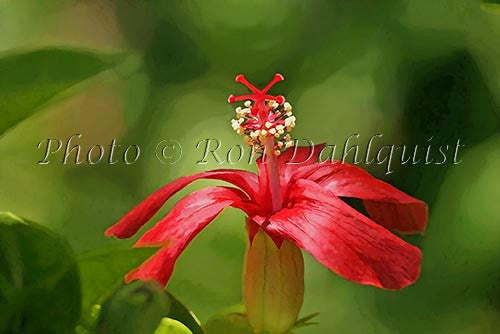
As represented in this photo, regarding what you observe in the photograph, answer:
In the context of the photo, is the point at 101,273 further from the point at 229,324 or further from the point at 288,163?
the point at 288,163

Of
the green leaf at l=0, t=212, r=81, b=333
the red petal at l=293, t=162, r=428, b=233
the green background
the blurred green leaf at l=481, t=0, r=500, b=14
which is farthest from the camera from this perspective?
the green background

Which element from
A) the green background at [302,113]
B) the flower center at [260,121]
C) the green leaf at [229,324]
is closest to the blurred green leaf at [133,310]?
the green leaf at [229,324]

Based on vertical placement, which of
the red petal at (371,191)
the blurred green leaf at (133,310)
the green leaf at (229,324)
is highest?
the red petal at (371,191)

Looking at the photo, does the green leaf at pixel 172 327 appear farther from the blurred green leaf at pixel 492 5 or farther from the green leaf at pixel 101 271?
the blurred green leaf at pixel 492 5

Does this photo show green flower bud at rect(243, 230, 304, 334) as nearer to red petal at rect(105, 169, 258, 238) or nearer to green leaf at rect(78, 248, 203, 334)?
red petal at rect(105, 169, 258, 238)

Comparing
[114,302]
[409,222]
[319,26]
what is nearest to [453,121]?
[319,26]

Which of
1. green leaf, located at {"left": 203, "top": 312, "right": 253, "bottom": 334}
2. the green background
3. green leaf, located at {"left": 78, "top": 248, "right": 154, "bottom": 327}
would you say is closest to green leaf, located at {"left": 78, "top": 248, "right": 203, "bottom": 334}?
green leaf, located at {"left": 78, "top": 248, "right": 154, "bottom": 327}

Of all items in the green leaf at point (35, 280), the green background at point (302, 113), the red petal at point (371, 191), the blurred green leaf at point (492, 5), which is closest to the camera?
the green leaf at point (35, 280)

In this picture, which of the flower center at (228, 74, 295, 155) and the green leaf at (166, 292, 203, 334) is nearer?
the green leaf at (166, 292, 203, 334)
